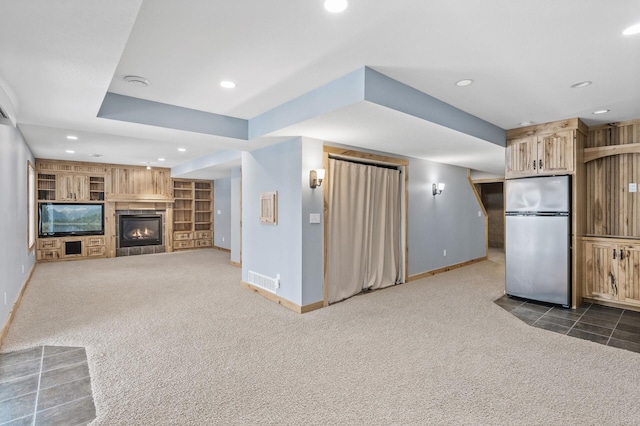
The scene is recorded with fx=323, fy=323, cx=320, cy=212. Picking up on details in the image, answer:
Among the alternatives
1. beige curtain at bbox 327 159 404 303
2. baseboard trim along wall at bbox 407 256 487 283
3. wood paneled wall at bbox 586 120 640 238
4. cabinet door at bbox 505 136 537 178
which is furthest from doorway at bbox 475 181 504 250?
beige curtain at bbox 327 159 404 303

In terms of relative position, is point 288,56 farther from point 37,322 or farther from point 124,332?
point 37,322

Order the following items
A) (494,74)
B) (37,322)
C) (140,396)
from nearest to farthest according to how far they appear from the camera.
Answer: (140,396)
(494,74)
(37,322)

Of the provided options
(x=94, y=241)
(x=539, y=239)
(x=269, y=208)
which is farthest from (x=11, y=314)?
(x=539, y=239)

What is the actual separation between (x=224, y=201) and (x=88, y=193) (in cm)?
343

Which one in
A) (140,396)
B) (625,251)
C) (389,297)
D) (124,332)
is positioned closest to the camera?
(140,396)

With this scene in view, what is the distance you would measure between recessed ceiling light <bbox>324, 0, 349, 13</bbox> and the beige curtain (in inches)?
106

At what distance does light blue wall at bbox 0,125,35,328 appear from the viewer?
11.6ft

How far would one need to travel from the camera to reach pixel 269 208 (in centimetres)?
470

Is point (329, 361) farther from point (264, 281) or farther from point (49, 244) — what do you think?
point (49, 244)

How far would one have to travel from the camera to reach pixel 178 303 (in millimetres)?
4492

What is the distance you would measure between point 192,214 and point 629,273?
10029 mm

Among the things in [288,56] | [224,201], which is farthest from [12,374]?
[224,201]

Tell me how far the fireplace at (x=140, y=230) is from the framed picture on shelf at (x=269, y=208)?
5990mm

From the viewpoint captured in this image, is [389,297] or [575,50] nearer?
[575,50]
